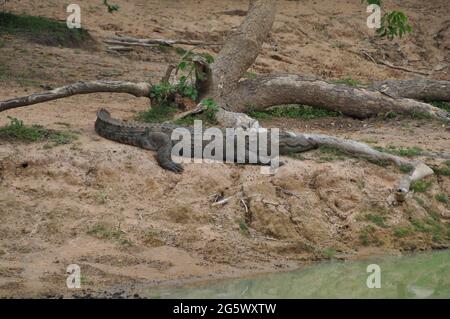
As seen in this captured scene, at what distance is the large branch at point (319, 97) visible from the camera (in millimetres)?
9828

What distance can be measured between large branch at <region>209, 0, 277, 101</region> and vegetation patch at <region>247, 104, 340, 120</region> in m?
0.50

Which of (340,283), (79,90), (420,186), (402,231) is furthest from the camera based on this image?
(79,90)

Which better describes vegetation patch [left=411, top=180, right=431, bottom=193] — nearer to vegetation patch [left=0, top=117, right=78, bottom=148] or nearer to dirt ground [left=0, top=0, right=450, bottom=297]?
dirt ground [left=0, top=0, right=450, bottom=297]

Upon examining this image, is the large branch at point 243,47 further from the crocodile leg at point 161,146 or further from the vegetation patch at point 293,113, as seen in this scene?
the crocodile leg at point 161,146

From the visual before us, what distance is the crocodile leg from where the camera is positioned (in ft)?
25.1

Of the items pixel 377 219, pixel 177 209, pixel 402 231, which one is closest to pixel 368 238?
pixel 377 219

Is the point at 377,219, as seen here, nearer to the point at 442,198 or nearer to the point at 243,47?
the point at 442,198

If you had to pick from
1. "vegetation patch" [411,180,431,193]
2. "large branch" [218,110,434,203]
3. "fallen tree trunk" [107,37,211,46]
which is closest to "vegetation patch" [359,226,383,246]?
"large branch" [218,110,434,203]

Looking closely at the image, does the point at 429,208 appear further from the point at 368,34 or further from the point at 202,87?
the point at 368,34

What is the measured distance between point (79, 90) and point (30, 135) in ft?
3.43

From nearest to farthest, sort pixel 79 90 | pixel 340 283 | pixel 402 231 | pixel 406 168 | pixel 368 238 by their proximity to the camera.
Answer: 1. pixel 340 283
2. pixel 368 238
3. pixel 402 231
4. pixel 406 168
5. pixel 79 90

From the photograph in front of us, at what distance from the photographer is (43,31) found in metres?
11.4

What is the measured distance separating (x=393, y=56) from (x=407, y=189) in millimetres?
6211

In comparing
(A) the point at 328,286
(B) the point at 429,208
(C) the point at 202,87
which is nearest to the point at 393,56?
(C) the point at 202,87
